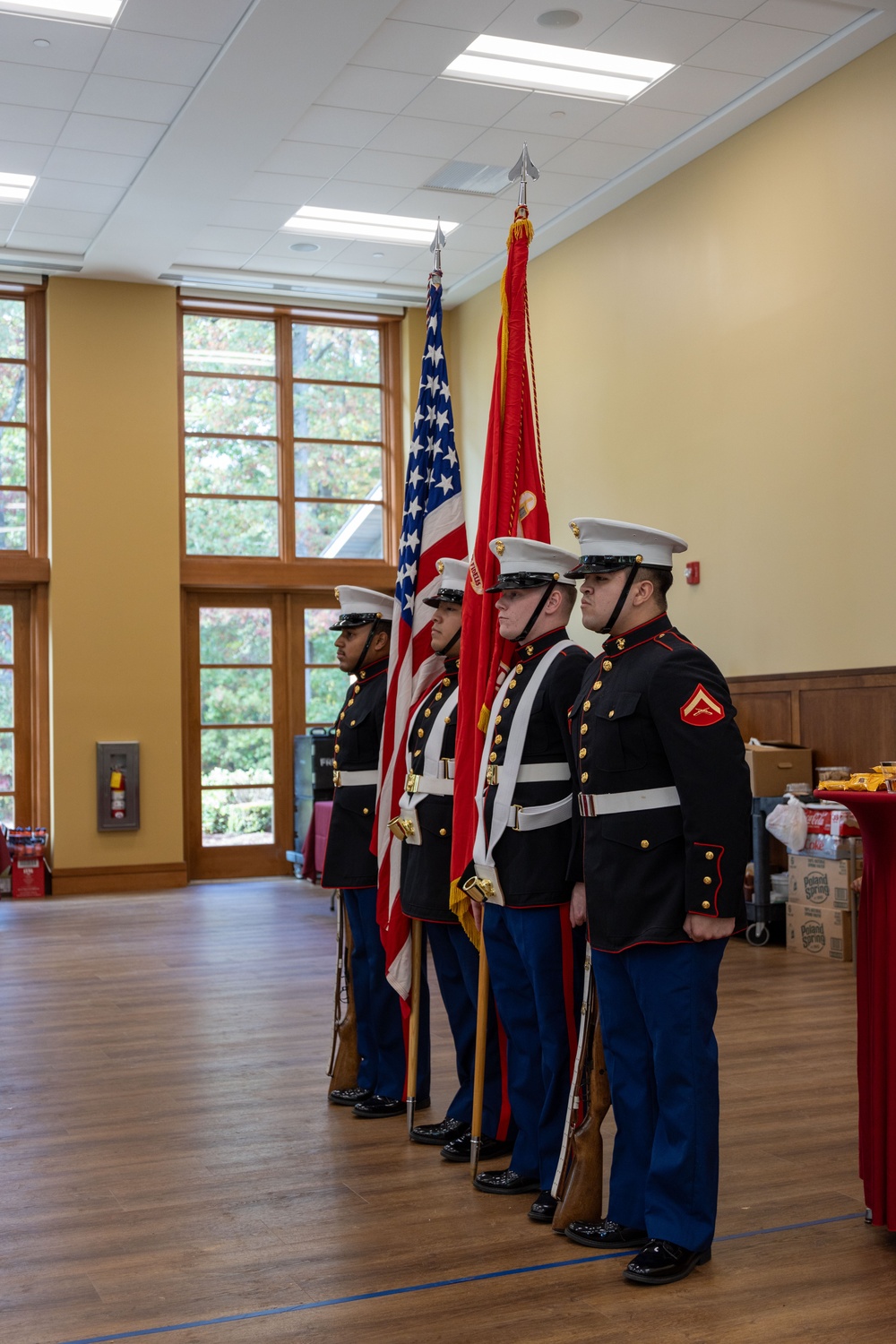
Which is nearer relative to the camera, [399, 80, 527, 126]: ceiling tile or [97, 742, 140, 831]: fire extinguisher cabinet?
[399, 80, 527, 126]: ceiling tile

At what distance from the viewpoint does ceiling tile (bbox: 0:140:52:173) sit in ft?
27.8

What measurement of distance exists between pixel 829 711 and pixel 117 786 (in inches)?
226

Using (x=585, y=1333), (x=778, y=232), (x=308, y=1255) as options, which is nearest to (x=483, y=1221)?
(x=308, y=1255)

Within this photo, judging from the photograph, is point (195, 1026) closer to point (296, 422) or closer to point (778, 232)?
point (778, 232)

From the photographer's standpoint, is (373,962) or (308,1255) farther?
(373,962)

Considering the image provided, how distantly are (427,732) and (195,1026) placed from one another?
2.33m

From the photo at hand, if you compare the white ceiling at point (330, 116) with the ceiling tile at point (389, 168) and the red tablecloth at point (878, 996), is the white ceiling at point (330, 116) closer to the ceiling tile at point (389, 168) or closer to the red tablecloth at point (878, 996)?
the ceiling tile at point (389, 168)

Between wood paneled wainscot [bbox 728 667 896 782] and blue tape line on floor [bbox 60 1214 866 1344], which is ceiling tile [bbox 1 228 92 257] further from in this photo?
blue tape line on floor [bbox 60 1214 866 1344]

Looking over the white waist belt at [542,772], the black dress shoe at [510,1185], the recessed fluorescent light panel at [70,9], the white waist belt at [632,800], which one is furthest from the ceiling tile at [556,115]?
the black dress shoe at [510,1185]

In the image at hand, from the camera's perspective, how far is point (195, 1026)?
18.8ft

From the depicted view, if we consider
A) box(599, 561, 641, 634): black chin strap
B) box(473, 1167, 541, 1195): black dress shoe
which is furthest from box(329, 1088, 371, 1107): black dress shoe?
box(599, 561, 641, 634): black chin strap

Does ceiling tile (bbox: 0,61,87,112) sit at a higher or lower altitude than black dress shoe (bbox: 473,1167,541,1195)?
higher

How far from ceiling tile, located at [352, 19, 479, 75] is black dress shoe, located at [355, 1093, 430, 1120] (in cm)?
538

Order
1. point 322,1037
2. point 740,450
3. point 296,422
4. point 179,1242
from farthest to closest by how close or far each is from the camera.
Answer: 1. point 296,422
2. point 740,450
3. point 322,1037
4. point 179,1242
